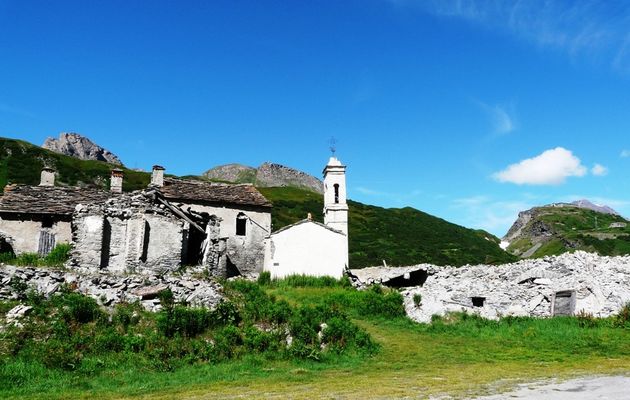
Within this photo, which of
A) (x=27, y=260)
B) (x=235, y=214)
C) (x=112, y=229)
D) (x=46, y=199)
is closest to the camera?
(x=27, y=260)

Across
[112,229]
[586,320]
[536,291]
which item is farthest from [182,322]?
[536,291]

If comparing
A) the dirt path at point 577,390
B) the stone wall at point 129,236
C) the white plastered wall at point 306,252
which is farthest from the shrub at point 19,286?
the white plastered wall at point 306,252

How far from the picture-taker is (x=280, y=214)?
98312mm

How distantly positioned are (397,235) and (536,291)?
7578 centimetres

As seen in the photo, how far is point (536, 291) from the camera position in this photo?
2191 centimetres

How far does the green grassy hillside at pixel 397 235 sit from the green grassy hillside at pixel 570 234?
53.6 feet

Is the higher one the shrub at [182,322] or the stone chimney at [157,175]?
the stone chimney at [157,175]

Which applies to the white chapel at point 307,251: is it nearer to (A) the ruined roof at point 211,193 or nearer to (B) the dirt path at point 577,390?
(A) the ruined roof at point 211,193

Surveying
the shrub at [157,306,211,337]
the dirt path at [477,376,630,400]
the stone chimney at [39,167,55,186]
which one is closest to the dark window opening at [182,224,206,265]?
the stone chimney at [39,167,55,186]

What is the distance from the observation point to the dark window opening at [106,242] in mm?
24797

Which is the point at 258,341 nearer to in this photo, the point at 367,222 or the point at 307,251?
the point at 307,251

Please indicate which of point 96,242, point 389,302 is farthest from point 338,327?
point 96,242

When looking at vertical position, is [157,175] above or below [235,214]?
above

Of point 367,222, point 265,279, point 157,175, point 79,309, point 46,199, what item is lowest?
point 79,309
